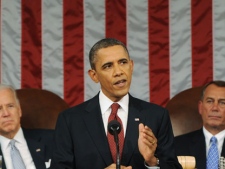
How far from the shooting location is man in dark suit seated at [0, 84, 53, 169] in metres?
4.11

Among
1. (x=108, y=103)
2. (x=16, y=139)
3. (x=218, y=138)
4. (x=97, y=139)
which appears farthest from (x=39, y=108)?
(x=97, y=139)

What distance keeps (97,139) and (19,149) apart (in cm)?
113

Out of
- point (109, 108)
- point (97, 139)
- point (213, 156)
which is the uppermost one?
point (109, 108)

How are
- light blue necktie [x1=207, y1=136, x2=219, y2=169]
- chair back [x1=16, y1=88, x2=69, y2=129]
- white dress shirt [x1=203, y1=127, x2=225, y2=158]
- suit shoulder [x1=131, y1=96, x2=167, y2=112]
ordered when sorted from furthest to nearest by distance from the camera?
chair back [x1=16, y1=88, x2=69, y2=129]
white dress shirt [x1=203, y1=127, x2=225, y2=158]
light blue necktie [x1=207, y1=136, x2=219, y2=169]
suit shoulder [x1=131, y1=96, x2=167, y2=112]

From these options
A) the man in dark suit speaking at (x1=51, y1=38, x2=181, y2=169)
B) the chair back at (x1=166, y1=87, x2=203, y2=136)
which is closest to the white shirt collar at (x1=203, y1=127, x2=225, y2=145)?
the chair back at (x1=166, y1=87, x2=203, y2=136)

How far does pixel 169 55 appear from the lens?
4.99 metres

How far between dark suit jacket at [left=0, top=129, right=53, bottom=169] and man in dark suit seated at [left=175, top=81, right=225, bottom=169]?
0.80m

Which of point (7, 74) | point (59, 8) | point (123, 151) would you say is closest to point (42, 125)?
point (7, 74)

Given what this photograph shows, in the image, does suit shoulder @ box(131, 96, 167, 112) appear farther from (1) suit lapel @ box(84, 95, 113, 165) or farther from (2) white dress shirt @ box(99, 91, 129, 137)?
(1) suit lapel @ box(84, 95, 113, 165)

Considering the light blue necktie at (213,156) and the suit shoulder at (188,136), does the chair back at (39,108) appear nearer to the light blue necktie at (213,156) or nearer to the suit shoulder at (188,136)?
the suit shoulder at (188,136)

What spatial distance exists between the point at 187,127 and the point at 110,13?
3.25 feet

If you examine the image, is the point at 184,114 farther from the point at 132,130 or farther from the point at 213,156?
the point at 132,130

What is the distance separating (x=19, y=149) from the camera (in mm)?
4180

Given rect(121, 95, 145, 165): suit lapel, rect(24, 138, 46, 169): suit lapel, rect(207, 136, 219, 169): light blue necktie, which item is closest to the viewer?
rect(121, 95, 145, 165): suit lapel
